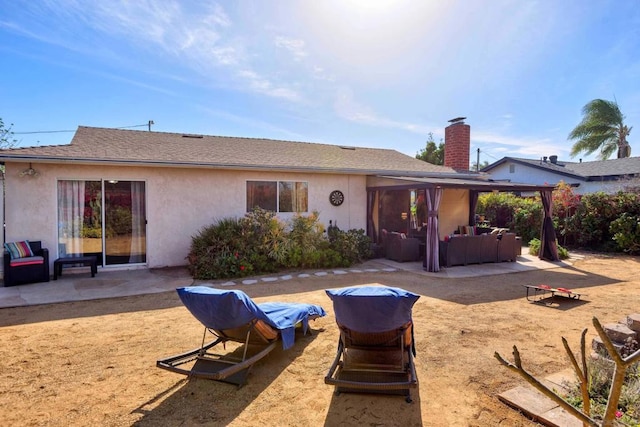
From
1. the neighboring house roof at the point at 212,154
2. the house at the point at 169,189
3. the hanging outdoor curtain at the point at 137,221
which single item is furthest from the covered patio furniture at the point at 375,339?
the hanging outdoor curtain at the point at 137,221

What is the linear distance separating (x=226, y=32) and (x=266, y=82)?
3.27 meters

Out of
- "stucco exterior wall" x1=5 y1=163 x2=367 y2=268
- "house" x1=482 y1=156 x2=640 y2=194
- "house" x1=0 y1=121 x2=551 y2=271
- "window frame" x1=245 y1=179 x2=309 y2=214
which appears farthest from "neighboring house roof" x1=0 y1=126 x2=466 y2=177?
"house" x1=482 y1=156 x2=640 y2=194

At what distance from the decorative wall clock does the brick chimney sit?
5936 millimetres

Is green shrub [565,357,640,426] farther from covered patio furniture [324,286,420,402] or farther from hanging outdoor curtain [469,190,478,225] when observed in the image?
hanging outdoor curtain [469,190,478,225]

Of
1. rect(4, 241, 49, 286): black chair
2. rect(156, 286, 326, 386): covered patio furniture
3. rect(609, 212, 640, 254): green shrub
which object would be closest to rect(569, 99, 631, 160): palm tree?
rect(609, 212, 640, 254): green shrub

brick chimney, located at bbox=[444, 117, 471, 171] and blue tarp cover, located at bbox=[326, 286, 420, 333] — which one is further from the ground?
brick chimney, located at bbox=[444, 117, 471, 171]

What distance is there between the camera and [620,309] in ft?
19.8

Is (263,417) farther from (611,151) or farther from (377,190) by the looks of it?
(611,151)

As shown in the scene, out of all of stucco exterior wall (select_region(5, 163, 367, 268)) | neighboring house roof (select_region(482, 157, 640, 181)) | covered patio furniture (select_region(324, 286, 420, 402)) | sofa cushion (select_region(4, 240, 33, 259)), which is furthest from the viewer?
neighboring house roof (select_region(482, 157, 640, 181))

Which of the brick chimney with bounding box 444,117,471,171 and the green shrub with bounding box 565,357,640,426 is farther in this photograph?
the brick chimney with bounding box 444,117,471,171

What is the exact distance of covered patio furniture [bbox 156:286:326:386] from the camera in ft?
11.7

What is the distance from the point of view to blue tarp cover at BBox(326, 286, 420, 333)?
11.2 feet

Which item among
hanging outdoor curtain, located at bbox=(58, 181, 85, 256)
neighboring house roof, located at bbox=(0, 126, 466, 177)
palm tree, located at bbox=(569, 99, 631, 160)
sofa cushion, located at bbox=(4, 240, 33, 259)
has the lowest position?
sofa cushion, located at bbox=(4, 240, 33, 259)

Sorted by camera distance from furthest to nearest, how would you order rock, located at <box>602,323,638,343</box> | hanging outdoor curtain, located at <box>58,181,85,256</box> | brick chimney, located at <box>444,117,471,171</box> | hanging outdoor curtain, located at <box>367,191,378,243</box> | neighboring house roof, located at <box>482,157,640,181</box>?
1. neighboring house roof, located at <box>482,157,640,181</box>
2. brick chimney, located at <box>444,117,471,171</box>
3. hanging outdoor curtain, located at <box>367,191,378,243</box>
4. hanging outdoor curtain, located at <box>58,181,85,256</box>
5. rock, located at <box>602,323,638,343</box>
